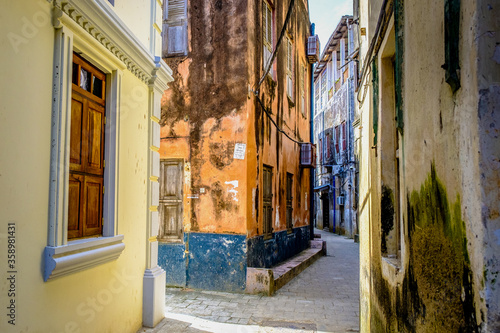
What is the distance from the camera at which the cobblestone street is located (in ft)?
17.6

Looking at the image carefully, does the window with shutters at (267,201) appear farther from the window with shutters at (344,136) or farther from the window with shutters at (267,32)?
the window with shutters at (344,136)

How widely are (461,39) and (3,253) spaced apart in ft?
10.0

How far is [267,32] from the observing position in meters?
9.30

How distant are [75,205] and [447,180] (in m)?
3.42

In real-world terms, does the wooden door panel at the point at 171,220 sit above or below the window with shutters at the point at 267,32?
below

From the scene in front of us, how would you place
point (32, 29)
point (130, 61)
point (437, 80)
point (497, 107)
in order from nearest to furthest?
point (497, 107) → point (437, 80) → point (32, 29) → point (130, 61)

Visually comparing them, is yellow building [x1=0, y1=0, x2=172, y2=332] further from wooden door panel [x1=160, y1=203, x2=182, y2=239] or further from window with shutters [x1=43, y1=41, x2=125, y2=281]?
wooden door panel [x1=160, y1=203, x2=182, y2=239]

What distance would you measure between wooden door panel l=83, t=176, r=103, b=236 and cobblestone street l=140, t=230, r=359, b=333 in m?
1.72

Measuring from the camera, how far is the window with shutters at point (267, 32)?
902cm

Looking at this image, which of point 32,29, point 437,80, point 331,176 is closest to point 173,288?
point 32,29

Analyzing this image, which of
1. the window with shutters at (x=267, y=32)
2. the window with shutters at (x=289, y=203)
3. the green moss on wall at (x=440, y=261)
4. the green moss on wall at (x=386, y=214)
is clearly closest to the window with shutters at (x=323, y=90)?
the window with shutters at (x=289, y=203)

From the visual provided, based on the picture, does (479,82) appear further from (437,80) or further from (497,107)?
(437,80)

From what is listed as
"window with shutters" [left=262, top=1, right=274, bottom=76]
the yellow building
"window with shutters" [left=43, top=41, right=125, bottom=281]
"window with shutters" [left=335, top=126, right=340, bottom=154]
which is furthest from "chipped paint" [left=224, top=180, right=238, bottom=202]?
"window with shutters" [left=335, top=126, right=340, bottom=154]

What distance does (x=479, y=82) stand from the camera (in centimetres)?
134
